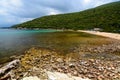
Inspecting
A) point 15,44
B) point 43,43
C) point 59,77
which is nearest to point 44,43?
point 43,43

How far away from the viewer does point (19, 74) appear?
1645 cm

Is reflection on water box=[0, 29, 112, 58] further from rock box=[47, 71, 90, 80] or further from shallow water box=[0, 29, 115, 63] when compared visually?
rock box=[47, 71, 90, 80]

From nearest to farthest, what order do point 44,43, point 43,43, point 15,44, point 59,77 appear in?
1. point 59,77
2. point 15,44
3. point 44,43
4. point 43,43

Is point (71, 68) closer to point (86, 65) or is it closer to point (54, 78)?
point (86, 65)

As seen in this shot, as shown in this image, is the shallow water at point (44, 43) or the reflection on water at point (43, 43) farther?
the reflection on water at point (43, 43)

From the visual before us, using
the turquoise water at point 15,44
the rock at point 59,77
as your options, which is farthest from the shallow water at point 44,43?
the rock at point 59,77

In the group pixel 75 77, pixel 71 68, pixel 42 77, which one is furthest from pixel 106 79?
pixel 42 77

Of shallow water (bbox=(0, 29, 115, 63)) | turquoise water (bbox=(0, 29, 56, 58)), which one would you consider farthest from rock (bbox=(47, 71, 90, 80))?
turquoise water (bbox=(0, 29, 56, 58))

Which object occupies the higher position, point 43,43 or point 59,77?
point 59,77

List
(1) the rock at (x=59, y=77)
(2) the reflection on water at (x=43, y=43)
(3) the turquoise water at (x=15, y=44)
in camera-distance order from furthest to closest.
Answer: (2) the reflection on water at (x=43, y=43) < (3) the turquoise water at (x=15, y=44) < (1) the rock at (x=59, y=77)

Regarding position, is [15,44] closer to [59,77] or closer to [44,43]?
[44,43]

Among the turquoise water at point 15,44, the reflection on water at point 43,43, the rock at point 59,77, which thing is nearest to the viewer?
the rock at point 59,77

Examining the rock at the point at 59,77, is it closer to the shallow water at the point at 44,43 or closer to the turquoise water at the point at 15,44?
the shallow water at the point at 44,43

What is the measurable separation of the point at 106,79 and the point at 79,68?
332 cm
